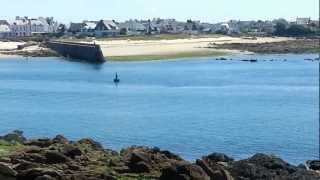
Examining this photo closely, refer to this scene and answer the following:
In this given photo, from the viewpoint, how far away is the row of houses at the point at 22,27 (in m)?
130

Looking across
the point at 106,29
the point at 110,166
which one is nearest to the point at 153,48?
the point at 106,29

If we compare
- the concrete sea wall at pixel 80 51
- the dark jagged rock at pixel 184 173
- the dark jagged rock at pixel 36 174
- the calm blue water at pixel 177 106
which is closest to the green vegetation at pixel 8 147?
the dark jagged rock at pixel 36 174

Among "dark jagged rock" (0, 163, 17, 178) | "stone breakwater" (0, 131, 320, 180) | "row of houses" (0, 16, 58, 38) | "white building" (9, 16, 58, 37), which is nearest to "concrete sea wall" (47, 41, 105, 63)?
"row of houses" (0, 16, 58, 38)

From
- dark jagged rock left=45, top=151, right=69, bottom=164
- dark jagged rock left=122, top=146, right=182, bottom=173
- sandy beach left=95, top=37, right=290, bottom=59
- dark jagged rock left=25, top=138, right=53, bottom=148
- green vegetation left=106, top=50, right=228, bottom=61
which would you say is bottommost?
green vegetation left=106, top=50, right=228, bottom=61

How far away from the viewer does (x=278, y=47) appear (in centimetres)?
9375

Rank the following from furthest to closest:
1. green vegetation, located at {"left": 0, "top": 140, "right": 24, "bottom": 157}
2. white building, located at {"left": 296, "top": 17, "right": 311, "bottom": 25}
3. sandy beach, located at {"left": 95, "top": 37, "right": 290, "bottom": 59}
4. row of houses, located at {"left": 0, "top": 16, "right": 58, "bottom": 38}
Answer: white building, located at {"left": 296, "top": 17, "right": 311, "bottom": 25}, row of houses, located at {"left": 0, "top": 16, "right": 58, "bottom": 38}, sandy beach, located at {"left": 95, "top": 37, "right": 290, "bottom": 59}, green vegetation, located at {"left": 0, "top": 140, "right": 24, "bottom": 157}

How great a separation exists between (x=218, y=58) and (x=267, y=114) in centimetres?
4689

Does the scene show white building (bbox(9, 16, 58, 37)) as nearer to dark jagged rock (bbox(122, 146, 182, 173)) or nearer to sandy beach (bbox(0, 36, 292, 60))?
sandy beach (bbox(0, 36, 292, 60))

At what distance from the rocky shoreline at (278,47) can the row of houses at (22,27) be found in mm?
47069

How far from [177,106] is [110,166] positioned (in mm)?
23380

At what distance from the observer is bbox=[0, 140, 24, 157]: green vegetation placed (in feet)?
49.5

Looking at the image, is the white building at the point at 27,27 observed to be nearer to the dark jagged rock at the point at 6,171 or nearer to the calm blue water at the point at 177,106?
the calm blue water at the point at 177,106

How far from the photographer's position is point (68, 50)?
83500 mm

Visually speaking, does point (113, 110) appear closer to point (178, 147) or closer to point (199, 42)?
point (178, 147)
